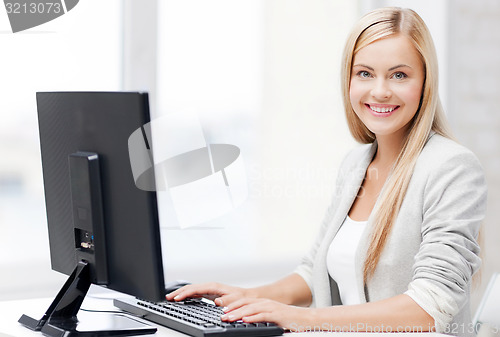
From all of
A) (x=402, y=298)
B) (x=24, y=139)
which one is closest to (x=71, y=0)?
(x=24, y=139)

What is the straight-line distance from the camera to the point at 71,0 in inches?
98.4

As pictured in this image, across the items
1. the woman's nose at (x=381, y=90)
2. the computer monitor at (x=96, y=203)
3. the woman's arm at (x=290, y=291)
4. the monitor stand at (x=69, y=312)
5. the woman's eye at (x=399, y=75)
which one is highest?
the woman's eye at (x=399, y=75)

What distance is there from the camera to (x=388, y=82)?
1812 millimetres

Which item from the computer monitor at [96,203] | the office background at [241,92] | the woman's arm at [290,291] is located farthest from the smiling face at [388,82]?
the office background at [241,92]

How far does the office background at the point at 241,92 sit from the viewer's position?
241cm

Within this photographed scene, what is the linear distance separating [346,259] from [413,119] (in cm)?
42

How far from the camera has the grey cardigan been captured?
152cm

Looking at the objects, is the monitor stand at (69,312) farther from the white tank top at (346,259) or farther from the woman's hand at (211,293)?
the white tank top at (346,259)

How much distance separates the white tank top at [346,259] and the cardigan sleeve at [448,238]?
7.8 inches

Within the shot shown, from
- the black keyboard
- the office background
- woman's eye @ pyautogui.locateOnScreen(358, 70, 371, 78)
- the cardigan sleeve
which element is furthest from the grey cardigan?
the office background

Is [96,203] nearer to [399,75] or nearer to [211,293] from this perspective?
[211,293]

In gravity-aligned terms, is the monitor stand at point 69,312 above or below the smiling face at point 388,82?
below

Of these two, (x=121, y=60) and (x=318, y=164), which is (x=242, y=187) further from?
(x=121, y=60)

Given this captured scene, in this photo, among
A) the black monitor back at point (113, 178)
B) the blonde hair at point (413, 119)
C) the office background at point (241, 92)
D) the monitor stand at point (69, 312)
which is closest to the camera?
the black monitor back at point (113, 178)
